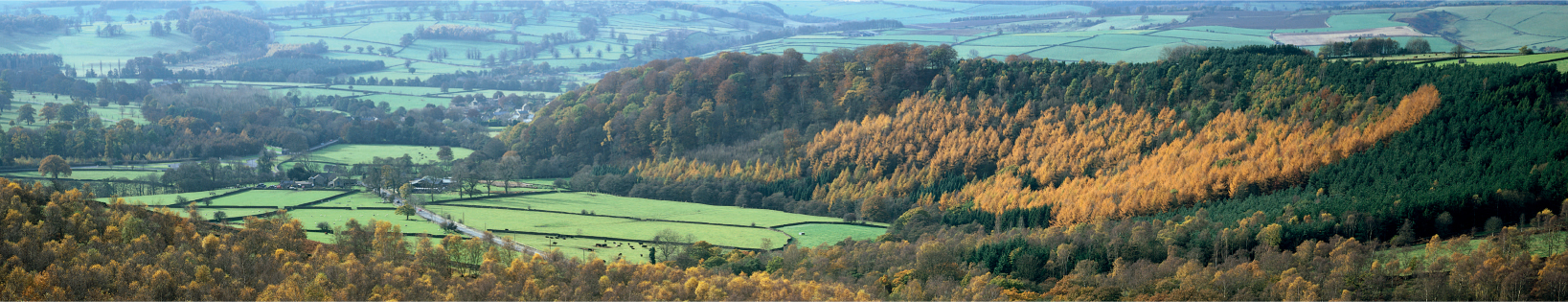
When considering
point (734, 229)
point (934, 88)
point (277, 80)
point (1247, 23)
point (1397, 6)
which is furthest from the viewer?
point (277, 80)

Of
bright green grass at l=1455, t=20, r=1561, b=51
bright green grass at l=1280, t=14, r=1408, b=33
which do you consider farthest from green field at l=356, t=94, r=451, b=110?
bright green grass at l=1455, t=20, r=1561, b=51

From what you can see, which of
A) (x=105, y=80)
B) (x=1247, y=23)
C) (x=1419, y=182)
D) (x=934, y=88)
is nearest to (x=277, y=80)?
(x=105, y=80)

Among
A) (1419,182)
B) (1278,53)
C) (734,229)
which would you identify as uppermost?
(1278,53)

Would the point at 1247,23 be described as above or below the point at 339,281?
above

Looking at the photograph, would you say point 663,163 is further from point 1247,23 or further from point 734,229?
point 1247,23

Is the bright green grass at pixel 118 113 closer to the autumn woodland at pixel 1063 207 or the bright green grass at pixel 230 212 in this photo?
the bright green grass at pixel 230 212

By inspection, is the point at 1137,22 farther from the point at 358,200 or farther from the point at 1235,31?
the point at 358,200

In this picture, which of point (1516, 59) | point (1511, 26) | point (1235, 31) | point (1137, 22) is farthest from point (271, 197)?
point (1137, 22)
